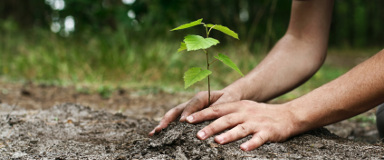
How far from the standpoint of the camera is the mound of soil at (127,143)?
1283 millimetres

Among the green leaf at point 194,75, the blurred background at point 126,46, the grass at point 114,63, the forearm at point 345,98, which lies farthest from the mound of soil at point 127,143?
the blurred background at point 126,46

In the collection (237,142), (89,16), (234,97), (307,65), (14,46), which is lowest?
(237,142)

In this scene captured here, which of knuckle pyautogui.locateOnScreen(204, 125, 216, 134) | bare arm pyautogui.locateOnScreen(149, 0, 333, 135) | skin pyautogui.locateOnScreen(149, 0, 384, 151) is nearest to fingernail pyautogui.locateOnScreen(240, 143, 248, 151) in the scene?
skin pyautogui.locateOnScreen(149, 0, 384, 151)

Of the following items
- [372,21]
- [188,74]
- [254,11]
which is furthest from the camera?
[372,21]

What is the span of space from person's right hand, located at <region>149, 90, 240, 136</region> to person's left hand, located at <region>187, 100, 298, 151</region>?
0.25ft

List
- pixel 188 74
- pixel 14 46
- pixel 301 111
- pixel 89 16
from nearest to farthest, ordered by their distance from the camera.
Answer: pixel 188 74 → pixel 301 111 → pixel 89 16 → pixel 14 46

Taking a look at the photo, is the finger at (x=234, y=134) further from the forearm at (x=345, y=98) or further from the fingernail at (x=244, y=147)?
the forearm at (x=345, y=98)

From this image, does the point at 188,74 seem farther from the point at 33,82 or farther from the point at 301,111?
the point at 33,82

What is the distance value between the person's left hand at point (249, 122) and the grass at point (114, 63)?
6.54 feet

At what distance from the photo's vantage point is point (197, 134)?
1.32 m

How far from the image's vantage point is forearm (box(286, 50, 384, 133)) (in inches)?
50.9

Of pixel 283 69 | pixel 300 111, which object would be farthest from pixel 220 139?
pixel 283 69

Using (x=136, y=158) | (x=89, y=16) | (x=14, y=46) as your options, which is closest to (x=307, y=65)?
(x=136, y=158)

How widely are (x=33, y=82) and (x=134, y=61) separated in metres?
1.10
